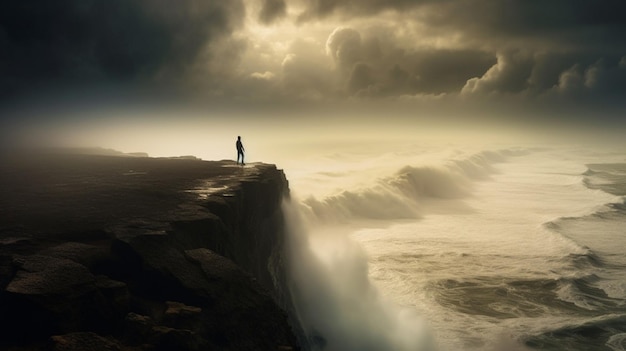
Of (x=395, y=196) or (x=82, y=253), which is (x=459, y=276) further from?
(x=395, y=196)

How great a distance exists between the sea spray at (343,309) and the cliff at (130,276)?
15.8 feet

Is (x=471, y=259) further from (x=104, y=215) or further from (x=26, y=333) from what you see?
(x=26, y=333)

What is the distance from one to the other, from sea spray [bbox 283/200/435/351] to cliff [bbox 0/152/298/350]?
4812 mm

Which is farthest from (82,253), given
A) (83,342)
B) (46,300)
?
(83,342)

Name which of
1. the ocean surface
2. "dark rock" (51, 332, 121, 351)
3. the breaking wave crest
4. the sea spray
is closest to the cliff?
"dark rock" (51, 332, 121, 351)

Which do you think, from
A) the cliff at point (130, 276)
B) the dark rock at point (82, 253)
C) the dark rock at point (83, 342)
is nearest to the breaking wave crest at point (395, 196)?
the cliff at point (130, 276)

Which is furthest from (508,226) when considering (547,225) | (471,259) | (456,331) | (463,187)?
(463,187)

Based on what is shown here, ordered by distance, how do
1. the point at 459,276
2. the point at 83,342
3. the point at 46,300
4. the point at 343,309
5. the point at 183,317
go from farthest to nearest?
1. the point at 459,276
2. the point at 343,309
3. the point at 183,317
4. the point at 46,300
5. the point at 83,342

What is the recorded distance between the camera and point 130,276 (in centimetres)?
812

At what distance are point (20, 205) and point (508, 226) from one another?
3479cm

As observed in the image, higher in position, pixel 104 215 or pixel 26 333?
Answer: pixel 104 215

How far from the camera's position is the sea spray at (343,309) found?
1638 cm

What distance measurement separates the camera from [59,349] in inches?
221

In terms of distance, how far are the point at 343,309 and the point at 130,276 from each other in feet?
38.5
